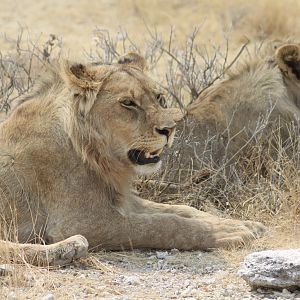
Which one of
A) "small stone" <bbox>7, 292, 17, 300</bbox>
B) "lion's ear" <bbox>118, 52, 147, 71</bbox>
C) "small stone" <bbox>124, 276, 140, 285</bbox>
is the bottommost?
"small stone" <bbox>124, 276, 140, 285</bbox>

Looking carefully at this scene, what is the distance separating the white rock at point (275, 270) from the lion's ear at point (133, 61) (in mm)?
2161

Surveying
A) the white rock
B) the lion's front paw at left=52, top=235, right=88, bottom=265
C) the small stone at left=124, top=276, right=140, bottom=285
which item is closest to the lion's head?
the lion's front paw at left=52, top=235, right=88, bottom=265

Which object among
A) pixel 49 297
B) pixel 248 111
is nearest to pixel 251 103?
pixel 248 111

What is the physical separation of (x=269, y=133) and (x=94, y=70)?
Result: 2.18 m

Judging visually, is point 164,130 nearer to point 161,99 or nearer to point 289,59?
point 161,99

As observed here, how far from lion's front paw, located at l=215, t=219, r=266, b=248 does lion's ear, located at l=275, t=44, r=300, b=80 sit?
2.18 m

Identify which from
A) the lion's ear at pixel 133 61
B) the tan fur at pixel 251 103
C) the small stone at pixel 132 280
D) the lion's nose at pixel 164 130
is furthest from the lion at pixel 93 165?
the tan fur at pixel 251 103

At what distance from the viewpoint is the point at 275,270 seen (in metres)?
5.64

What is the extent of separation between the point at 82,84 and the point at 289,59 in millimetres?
2674

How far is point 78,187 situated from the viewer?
6.93 m

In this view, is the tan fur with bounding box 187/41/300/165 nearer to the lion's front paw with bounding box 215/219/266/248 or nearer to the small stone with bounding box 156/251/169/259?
the lion's front paw with bounding box 215/219/266/248

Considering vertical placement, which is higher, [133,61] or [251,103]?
[133,61]

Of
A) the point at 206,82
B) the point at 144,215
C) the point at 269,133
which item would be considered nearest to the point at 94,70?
the point at 144,215

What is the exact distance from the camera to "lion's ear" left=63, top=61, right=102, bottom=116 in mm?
6969
